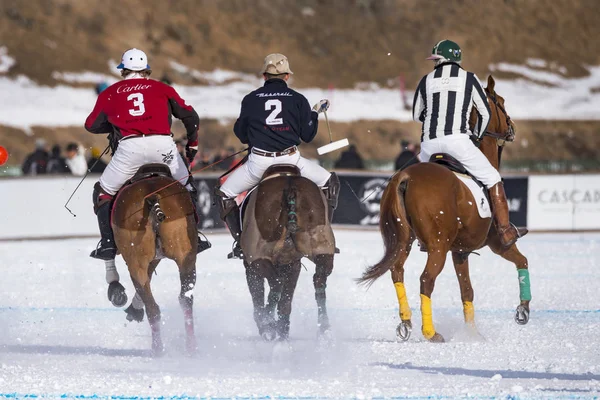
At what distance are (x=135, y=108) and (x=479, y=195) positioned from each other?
8.87 feet

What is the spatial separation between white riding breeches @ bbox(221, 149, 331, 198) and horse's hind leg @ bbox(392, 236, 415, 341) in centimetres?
83

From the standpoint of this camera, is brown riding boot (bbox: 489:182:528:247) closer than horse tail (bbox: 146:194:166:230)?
No

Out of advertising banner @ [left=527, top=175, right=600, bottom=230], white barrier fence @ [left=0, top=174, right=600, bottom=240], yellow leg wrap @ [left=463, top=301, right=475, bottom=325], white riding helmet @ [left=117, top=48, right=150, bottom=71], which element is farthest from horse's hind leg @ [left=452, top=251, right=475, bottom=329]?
advertising banner @ [left=527, top=175, right=600, bottom=230]

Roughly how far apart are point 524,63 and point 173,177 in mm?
47568

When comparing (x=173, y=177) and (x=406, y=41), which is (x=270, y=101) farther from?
(x=406, y=41)

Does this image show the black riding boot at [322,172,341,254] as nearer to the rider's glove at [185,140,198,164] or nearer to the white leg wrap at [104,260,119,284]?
the rider's glove at [185,140,198,164]

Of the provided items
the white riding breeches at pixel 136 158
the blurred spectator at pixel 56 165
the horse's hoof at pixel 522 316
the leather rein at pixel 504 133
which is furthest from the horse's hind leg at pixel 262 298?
the blurred spectator at pixel 56 165

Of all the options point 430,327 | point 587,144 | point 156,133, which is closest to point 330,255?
point 430,327

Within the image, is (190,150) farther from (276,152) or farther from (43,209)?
(43,209)

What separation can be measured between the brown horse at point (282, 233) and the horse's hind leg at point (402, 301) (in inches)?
29.8

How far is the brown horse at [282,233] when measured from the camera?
790 centimetres

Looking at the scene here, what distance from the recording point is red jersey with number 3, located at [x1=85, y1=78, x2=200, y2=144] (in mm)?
8398

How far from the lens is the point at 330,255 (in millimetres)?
8203

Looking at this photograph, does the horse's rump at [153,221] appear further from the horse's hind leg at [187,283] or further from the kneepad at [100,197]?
the kneepad at [100,197]
